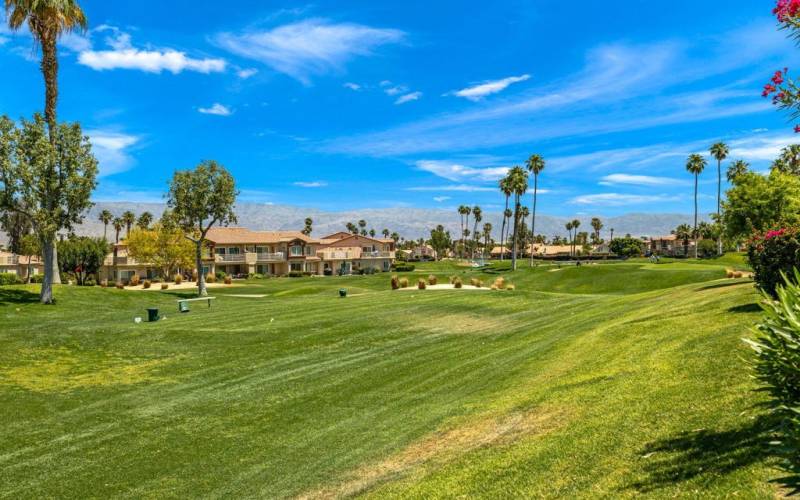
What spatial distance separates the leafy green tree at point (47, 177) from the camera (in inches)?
1379

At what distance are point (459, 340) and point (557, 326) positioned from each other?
4514mm

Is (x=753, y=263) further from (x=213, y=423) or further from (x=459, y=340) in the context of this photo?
(x=213, y=423)

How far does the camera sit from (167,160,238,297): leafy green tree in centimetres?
5128

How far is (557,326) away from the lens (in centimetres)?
2438

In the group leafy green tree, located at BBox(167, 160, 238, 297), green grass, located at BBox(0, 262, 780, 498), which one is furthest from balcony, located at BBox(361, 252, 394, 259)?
green grass, located at BBox(0, 262, 780, 498)

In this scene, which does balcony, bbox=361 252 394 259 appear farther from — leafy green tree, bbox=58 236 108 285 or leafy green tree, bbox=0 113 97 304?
leafy green tree, bbox=0 113 97 304

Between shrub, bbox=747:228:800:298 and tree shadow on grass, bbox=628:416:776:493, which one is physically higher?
shrub, bbox=747:228:800:298

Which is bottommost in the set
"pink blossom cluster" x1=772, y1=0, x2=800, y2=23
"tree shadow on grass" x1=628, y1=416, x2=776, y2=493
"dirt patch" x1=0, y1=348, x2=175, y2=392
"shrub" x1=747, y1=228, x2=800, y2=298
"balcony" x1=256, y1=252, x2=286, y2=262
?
"dirt patch" x1=0, y1=348, x2=175, y2=392

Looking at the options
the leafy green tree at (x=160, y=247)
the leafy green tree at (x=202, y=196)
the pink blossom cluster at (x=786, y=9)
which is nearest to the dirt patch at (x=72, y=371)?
the pink blossom cluster at (x=786, y=9)

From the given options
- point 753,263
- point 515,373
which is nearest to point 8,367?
point 515,373

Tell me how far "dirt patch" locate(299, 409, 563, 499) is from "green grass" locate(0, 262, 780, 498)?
0.06 m

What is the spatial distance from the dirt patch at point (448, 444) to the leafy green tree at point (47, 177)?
112 ft

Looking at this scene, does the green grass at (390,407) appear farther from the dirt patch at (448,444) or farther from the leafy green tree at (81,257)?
the leafy green tree at (81,257)

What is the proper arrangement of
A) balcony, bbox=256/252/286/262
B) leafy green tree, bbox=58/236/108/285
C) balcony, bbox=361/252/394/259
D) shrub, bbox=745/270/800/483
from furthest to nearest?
balcony, bbox=361/252/394/259
balcony, bbox=256/252/286/262
leafy green tree, bbox=58/236/108/285
shrub, bbox=745/270/800/483
